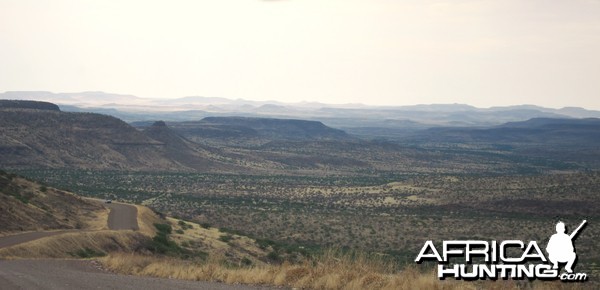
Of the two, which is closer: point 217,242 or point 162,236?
point 162,236

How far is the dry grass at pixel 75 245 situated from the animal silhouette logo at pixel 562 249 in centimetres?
1718

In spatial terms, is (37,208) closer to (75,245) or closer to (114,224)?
(114,224)

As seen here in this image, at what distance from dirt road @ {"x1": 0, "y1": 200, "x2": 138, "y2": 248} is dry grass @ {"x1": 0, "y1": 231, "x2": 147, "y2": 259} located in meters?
0.98

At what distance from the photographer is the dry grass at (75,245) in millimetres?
22344

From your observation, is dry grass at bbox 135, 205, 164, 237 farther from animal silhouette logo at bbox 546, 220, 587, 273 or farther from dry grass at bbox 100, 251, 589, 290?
animal silhouette logo at bbox 546, 220, 587, 273

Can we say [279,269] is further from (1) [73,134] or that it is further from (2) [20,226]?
(1) [73,134]

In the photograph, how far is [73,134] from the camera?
11600 cm

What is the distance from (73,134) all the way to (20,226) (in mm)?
91929

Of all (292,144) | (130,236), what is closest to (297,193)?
(130,236)

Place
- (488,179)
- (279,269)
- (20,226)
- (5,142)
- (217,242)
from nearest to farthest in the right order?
(279,269) < (20,226) < (217,242) < (488,179) < (5,142)

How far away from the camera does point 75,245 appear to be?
25.5 metres

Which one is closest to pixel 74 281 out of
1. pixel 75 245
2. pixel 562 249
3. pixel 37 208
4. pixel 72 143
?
pixel 562 249

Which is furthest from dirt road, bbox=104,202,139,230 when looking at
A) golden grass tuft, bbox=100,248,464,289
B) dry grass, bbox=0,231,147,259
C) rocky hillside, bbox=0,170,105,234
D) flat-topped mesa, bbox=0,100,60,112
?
flat-topped mesa, bbox=0,100,60,112

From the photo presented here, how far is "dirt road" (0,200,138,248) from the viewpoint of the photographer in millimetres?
25031
